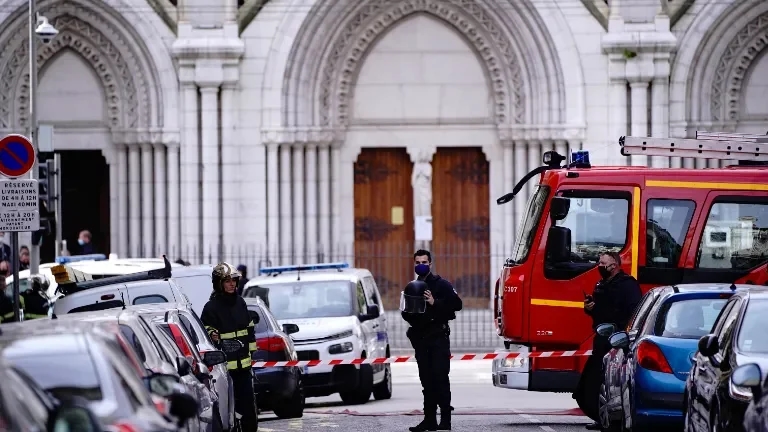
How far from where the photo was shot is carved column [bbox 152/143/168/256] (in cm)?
3262

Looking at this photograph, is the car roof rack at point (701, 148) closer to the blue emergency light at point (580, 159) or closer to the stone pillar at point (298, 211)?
the blue emergency light at point (580, 159)

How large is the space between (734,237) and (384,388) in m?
5.97

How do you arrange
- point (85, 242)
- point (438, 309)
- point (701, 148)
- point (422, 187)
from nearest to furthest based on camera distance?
point (438, 309), point (701, 148), point (85, 242), point (422, 187)

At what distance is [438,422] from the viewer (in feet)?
61.8

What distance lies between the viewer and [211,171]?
32250mm

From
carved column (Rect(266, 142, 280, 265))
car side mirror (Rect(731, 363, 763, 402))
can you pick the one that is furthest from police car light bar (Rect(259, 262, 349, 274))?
car side mirror (Rect(731, 363, 763, 402))

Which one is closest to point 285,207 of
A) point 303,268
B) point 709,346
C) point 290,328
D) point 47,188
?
point 47,188

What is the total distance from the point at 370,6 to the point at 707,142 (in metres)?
13.5

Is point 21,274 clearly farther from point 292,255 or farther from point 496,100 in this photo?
point 496,100

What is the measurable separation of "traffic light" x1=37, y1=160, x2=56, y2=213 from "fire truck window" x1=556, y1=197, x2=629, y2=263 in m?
10.1

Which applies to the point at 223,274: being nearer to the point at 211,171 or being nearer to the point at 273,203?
the point at 211,171

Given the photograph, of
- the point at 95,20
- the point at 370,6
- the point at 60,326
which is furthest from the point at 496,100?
the point at 60,326

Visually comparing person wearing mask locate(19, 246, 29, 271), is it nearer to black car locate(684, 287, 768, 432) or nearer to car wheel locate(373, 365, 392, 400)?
car wheel locate(373, 365, 392, 400)

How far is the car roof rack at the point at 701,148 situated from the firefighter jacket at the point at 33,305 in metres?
7.26
